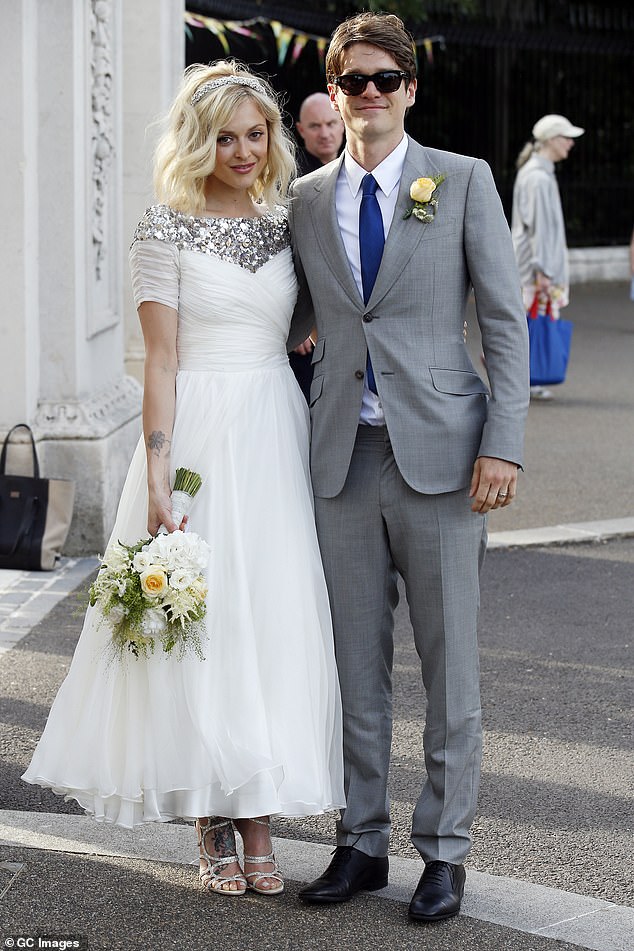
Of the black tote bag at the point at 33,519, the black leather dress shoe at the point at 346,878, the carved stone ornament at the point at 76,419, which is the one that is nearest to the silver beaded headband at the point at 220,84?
the black leather dress shoe at the point at 346,878

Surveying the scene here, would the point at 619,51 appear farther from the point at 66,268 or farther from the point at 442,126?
the point at 66,268

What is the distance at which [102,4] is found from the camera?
7945 mm

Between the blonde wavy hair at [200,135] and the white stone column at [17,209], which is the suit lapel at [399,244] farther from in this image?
the white stone column at [17,209]

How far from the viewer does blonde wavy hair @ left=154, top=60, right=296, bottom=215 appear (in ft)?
12.1

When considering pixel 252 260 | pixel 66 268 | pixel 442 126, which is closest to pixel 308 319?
pixel 252 260

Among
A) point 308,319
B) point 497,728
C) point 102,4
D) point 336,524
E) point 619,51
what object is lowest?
point 497,728

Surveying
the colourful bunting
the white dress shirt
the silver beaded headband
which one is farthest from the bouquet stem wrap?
the colourful bunting

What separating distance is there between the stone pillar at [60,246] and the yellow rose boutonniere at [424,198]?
404 cm

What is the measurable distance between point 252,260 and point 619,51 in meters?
20.7

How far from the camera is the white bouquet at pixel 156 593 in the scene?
3.47 m

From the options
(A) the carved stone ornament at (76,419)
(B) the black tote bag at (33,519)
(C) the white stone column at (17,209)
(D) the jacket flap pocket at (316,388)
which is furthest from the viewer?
(A) the carved stone ornament at (76,419)

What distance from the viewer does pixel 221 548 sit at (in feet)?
12.0

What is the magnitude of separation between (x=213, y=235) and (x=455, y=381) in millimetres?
689

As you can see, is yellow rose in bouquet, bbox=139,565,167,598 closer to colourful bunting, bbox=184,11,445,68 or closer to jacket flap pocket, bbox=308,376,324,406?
jacket flap pocket, bbox=308,376,324,406
